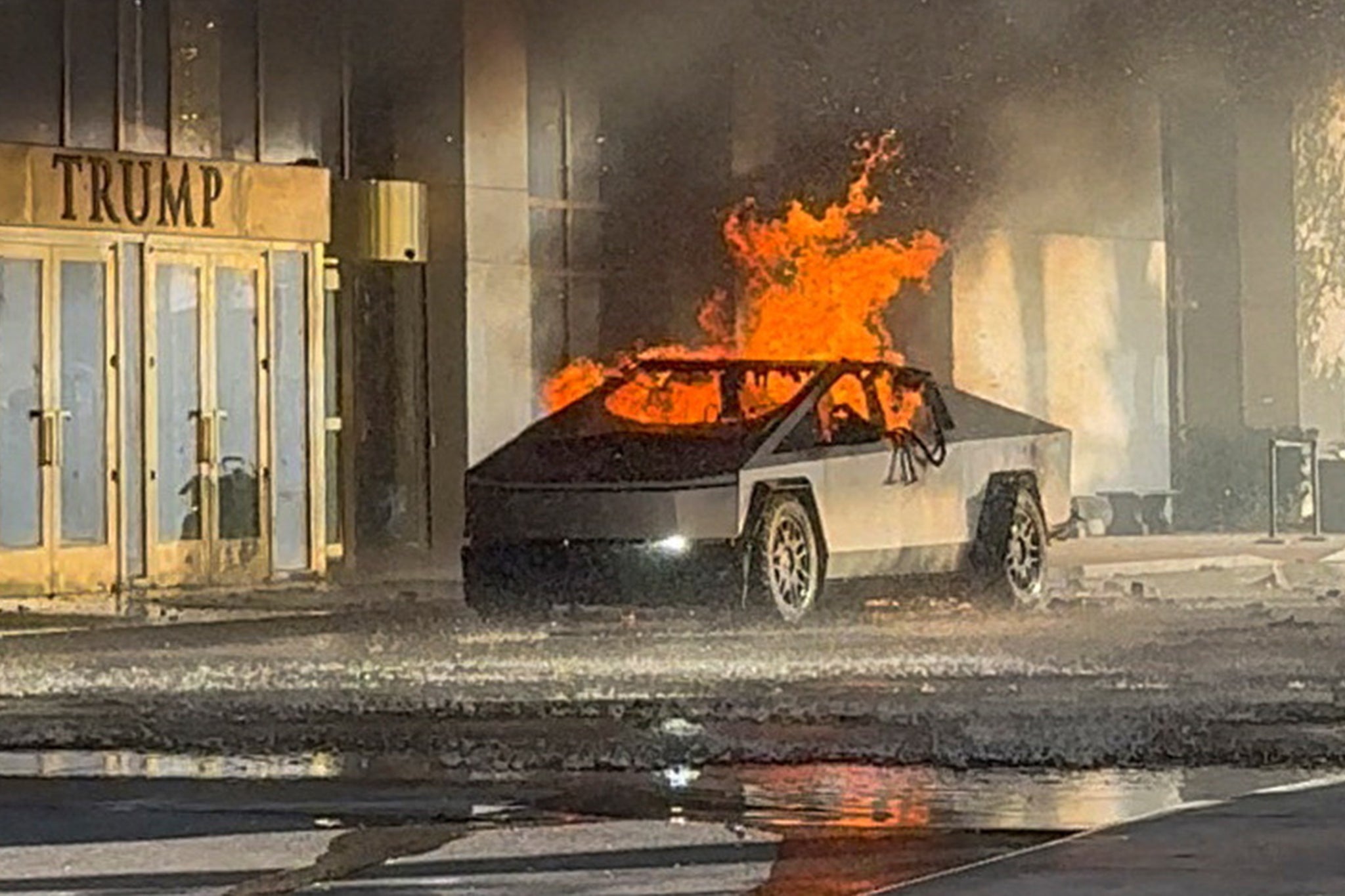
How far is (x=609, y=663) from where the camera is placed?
1777 cm

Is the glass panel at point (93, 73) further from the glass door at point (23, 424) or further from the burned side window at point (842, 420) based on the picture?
Answer: the burned side window at point (842, 420)

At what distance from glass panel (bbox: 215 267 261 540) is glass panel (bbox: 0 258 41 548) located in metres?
1.87

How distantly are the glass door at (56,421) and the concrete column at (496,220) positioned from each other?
12.7 ft

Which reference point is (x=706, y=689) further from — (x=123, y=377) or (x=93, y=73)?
(x=93, y=73)

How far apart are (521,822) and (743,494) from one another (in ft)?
30.2

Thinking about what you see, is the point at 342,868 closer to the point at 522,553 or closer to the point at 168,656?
the point at 168,656

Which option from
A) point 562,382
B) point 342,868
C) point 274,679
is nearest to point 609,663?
point 274,679

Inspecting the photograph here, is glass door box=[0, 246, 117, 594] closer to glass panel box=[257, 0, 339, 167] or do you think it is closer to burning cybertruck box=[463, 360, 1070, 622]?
glass panel box=[257, 0, 339, 167]

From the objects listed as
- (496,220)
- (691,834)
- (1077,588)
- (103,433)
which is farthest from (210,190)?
(691,834)

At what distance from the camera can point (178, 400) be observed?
1035 inches

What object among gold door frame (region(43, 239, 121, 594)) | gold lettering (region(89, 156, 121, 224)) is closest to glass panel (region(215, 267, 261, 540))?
gold door frame (region(43, 239, 121, 594))

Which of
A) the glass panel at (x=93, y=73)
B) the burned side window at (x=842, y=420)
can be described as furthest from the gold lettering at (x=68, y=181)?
the burned side window at (x=842, y=420)

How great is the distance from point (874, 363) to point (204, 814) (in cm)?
1108

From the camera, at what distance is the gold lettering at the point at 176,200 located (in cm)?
2541
